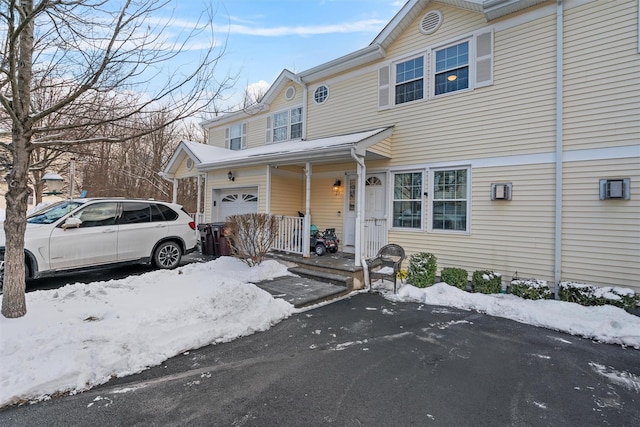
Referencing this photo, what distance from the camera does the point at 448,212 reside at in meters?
7.38

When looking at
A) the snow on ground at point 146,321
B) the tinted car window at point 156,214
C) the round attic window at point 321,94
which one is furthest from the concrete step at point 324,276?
the round attic window at point 321,94

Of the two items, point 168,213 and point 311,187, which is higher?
point 311,187

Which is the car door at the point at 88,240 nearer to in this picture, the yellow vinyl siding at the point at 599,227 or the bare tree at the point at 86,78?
the bare tree at the point at 86,78

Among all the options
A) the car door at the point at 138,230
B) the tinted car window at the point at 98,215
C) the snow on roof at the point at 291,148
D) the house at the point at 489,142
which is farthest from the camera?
the snow on roof at the point at 291,148

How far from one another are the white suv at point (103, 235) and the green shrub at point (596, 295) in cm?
834

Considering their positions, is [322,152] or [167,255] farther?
[167,255]

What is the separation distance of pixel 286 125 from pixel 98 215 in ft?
22.3

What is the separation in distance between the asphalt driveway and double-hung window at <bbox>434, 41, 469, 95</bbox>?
5637 millimetres

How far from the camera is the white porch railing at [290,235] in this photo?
27.8ft

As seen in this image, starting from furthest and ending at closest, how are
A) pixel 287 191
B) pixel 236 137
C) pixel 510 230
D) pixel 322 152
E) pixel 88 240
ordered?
1. pixel 236 137
2. pixel 287 191
3. pixel 322 152
4. pixel 510 230
5. pixel 88 240

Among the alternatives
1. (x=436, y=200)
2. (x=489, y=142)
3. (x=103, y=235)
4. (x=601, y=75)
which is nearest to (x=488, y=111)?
(x=489, y=142)

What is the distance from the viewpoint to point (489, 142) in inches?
268

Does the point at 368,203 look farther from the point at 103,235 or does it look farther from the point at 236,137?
the point at 236,137

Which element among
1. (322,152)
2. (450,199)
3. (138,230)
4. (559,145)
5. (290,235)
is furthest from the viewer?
(290,235)
